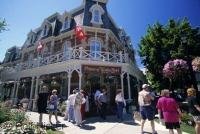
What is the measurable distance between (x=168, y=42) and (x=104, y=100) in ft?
33.7

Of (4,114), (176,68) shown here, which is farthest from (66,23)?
(4,114)

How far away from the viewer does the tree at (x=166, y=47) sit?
19388 millimetres

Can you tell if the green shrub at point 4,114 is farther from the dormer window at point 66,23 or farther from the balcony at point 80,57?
the dormer window at point 66,23

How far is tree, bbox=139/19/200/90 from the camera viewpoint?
19.4 m

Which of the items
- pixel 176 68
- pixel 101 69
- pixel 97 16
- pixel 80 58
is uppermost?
pixel 97 16

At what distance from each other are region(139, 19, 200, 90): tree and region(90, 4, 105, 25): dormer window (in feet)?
16.7

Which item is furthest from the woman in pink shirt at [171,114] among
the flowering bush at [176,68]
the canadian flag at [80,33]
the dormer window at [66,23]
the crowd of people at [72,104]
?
the dormer window at [66,23]

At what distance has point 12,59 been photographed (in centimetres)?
3572

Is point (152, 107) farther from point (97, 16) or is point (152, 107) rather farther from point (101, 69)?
point (97, 16)

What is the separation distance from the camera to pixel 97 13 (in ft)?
73.9

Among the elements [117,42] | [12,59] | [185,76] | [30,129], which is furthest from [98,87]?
[12,59]

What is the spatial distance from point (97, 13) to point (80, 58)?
25.4 ft

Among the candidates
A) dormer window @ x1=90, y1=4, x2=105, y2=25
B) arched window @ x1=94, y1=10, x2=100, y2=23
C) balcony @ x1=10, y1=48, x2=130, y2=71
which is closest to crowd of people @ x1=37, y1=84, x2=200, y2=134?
balcony @ x1=10, y1=48, x2=130, y2=71

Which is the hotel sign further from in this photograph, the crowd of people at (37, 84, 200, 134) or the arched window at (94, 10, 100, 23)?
the arched window at (94, 10, 100, 23)
